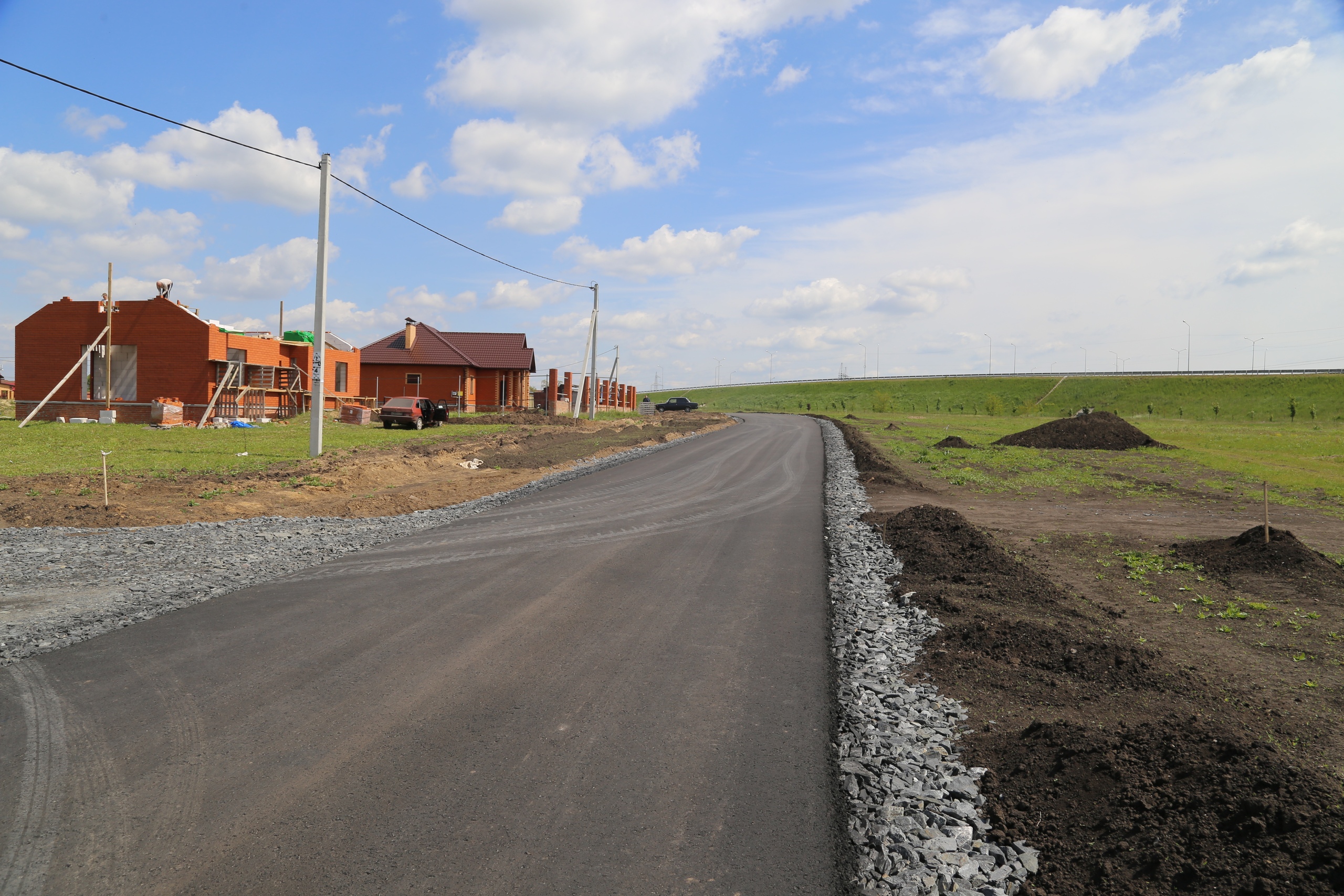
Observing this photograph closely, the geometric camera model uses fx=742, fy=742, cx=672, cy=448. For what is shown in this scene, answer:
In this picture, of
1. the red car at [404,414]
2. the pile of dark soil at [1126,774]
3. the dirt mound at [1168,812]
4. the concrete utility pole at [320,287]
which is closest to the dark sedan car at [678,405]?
the red car at [404,414]

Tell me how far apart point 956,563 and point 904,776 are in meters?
6.21

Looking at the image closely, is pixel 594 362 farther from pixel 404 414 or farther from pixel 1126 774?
pixel 1126 774

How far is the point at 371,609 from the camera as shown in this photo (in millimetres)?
7984

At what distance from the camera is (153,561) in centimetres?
1005

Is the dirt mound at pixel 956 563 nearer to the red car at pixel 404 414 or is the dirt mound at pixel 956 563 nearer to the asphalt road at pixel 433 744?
the asphalt road at pixel 433 744

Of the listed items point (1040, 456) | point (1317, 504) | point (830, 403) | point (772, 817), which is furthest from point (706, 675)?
point (830, 403)

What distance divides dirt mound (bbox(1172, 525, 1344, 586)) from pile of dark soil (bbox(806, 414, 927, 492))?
351 inches

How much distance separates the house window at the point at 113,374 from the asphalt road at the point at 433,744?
3384 centimetres

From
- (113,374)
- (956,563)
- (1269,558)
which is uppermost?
(113,374)

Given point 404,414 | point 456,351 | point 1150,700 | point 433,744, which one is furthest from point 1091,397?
point 433,744

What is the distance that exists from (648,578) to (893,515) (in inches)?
273

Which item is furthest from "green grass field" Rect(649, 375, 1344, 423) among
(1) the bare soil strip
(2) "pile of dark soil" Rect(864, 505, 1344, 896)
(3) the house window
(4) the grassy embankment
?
(2) "pile of dark soil" Rect(864, 505, 1344, 896)

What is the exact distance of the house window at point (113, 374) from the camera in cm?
3462

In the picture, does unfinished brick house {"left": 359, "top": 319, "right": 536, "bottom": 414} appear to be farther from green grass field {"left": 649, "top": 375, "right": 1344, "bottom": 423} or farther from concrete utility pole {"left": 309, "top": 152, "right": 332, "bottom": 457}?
green grass field {"left": 649, "top": 375, "right": 1344, "bottom": 423}
